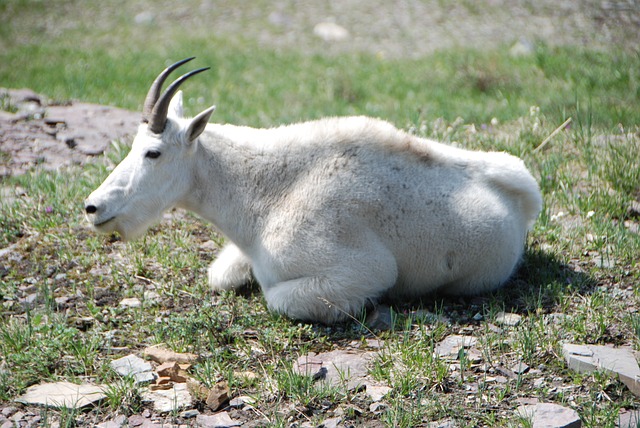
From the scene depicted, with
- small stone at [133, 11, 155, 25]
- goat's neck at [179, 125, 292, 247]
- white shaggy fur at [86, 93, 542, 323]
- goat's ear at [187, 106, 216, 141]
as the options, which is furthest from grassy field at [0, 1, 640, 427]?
small stone at [133, 11, 155, 25]

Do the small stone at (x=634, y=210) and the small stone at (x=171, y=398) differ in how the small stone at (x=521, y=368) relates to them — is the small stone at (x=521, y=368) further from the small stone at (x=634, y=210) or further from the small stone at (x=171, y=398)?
the small stone at (x=634, y=210)

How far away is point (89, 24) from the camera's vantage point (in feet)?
57.1

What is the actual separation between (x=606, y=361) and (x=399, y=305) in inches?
58.5

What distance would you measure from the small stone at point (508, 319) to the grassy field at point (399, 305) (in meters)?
0.05

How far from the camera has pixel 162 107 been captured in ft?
16.0

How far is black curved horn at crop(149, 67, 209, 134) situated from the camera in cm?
484

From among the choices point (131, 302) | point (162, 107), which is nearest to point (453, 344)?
point (131, 302)

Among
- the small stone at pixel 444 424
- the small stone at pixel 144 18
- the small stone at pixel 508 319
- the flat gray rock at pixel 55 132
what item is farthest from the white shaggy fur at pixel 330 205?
the small stone at pixel 144 18

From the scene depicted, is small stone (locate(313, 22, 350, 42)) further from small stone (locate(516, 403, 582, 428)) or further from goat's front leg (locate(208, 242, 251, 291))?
small stone (locate(516, 403, 582, 428))

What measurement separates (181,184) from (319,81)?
717 centimetres

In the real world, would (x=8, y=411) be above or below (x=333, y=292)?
below

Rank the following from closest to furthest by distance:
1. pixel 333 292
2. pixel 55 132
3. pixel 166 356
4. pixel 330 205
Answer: pixel 166 356
pixel 333 292
pixel 330 205
pixel 55 132

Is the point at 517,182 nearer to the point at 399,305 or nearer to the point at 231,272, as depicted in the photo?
the point at 399,305

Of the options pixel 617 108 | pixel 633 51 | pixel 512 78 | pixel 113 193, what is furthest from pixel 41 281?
pixel 633 51
